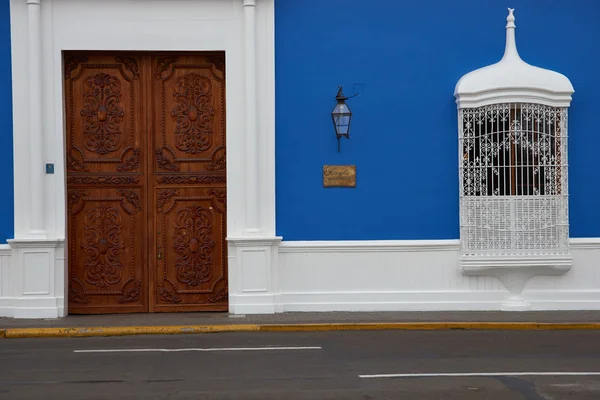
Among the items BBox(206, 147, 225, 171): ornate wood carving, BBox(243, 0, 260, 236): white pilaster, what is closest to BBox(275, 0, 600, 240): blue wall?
BBox(243, 0, 260, 236): white pilaster

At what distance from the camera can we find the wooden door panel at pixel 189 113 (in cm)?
1395

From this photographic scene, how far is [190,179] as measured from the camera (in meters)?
14.0

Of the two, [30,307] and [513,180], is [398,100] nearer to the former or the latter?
[513,180]

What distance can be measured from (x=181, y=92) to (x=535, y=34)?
17.5ft

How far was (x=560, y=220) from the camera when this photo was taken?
13.9 metres

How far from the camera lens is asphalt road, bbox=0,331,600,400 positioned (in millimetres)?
8297

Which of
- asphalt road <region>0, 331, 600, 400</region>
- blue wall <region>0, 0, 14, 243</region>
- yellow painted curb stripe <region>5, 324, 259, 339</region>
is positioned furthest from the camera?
blue wall <region>0, 0, 14, 243</region>

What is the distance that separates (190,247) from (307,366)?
15.7 feet

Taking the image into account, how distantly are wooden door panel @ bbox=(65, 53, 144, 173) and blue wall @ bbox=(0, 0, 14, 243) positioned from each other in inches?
32.5

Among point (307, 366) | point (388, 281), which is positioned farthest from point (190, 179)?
point (307, 366)

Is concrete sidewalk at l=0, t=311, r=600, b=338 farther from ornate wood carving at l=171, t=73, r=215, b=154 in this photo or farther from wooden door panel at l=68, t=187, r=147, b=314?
ornate wood carving at l=171, t=73, r=215, b=154

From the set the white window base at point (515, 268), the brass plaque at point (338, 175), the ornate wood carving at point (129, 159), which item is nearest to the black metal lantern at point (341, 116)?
the brass plaque at point (338, 175)

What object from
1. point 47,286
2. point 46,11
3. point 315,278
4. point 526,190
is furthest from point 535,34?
point 47,286

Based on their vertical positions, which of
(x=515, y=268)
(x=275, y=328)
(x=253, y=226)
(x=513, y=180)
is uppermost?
(x=513, y=180)
